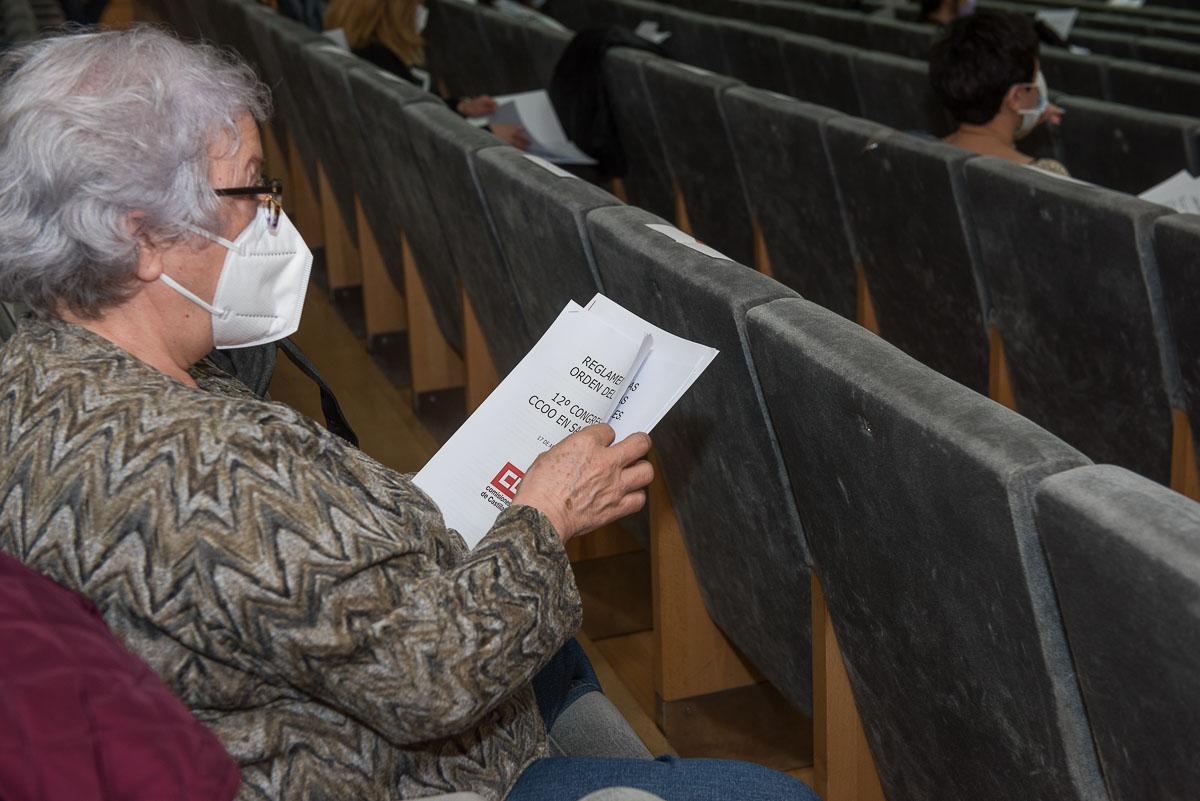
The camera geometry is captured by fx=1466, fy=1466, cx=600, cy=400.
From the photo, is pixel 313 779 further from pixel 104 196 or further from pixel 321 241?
pixel 321 241

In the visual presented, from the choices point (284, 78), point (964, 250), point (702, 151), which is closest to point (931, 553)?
point (964, 250)

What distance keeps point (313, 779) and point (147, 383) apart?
0.37m

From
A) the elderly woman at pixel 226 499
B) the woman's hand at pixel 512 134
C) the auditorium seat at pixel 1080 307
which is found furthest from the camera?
the woman's hand at pixel 512 134

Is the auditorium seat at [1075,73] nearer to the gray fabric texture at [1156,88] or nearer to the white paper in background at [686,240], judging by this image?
the gray fabric texture at [1156,88]

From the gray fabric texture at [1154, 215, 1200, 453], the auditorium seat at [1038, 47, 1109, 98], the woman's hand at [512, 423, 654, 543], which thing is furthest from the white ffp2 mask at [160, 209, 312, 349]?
the auditorium seat at [1038, 47, 1109, 98]

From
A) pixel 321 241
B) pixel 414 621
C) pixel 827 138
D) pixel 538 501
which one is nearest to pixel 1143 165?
pixel 827 138

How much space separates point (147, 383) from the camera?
4.14ft

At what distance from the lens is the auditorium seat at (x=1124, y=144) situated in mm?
3189

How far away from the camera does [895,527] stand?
1.35m

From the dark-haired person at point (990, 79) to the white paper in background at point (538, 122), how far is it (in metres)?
1.12

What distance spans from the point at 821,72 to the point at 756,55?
570mm

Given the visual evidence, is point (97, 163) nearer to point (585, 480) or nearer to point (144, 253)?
point (144, 253)

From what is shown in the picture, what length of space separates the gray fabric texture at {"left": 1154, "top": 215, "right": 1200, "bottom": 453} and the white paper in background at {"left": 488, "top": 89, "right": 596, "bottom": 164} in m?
2.17

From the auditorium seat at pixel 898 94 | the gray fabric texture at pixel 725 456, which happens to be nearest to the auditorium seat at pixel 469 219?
the gray fabric texture at pixel 725 456
